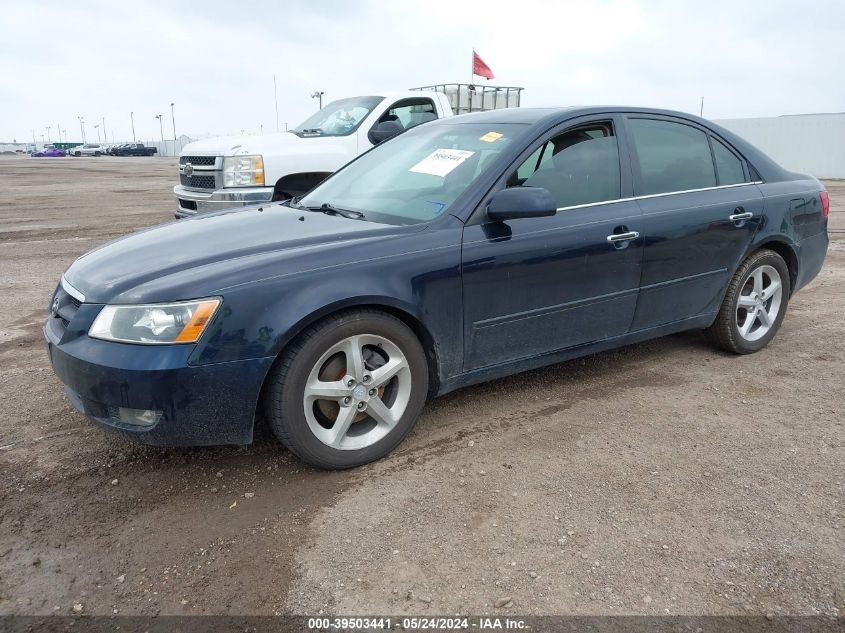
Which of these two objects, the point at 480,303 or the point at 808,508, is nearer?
the point at 808,508

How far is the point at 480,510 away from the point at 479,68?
48.8 feet

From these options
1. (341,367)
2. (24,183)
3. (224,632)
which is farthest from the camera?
(24,183)

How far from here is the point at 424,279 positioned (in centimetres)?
306

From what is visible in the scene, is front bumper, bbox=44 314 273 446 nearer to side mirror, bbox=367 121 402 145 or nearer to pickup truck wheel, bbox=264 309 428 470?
pickup truck wheel, bbox=264 309 428 470

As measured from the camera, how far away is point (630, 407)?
3.70 metres

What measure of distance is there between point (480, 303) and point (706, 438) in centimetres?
131

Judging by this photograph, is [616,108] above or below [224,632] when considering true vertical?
above

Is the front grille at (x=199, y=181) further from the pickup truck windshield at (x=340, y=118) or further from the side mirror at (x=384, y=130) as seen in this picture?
the side mirror at (x=384, y=130)

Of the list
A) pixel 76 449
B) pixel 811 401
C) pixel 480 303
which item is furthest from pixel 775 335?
pixel 76 449

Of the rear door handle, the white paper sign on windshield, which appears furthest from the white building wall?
the white paper sign on windshield

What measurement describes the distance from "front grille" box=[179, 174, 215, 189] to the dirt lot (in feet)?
13.0

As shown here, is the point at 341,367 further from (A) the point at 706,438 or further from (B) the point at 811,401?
(B) the point at 811,401

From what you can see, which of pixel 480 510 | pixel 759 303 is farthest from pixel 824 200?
pixel 480 510

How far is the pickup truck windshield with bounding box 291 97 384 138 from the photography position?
834 centimetres
